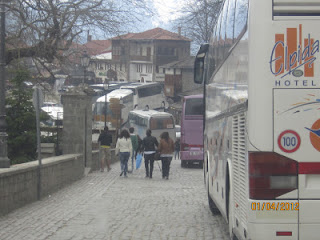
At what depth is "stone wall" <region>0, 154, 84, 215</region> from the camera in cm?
1253

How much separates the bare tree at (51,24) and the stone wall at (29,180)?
4.51 metres

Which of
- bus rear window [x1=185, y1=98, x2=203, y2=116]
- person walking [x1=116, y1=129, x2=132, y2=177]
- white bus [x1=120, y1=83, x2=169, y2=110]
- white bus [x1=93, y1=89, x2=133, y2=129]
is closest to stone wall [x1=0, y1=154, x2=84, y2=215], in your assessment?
person walking [x1=116, y1=129, x2=132, y2=177]

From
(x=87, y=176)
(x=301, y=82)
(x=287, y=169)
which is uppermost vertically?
(x=301, y=82)

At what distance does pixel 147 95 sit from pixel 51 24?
50714 millimetres

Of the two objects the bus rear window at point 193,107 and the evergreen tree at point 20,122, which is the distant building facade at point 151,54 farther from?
the evergreen tree at point 20,122

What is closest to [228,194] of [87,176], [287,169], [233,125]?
[233,125]

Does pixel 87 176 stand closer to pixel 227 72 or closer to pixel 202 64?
pixel 202 64

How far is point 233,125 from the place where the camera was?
788cm

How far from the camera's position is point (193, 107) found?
34.1 m

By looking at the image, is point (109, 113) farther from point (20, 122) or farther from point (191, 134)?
point (20, 122)

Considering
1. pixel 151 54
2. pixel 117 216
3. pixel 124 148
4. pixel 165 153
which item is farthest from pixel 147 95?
pixel 117 216

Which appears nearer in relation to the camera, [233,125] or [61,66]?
[233,125]

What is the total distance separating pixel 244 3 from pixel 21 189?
8096 millimetres

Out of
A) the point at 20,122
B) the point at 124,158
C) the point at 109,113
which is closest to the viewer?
the point at 20,122
